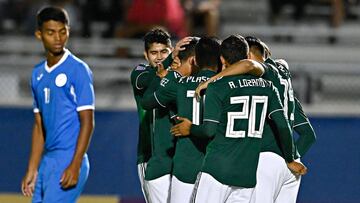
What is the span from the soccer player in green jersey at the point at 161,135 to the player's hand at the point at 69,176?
1.01 metres

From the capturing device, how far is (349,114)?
37.8 ft

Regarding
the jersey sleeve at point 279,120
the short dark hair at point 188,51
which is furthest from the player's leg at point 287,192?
the short dark hair at point 188,51

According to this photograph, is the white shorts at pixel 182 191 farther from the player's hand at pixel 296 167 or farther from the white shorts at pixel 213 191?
the player's hand at pixel 296 167

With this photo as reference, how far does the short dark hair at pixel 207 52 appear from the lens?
6570mm

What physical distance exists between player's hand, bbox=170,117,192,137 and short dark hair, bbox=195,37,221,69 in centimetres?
40

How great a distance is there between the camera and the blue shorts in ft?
20.3

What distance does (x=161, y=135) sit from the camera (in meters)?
7.17

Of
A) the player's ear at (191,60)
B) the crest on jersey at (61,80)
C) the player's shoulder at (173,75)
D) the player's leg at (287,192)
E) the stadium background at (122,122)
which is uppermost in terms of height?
the crest on jersey at (61,80)

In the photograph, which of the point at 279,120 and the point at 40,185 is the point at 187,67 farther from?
the point at 40,185

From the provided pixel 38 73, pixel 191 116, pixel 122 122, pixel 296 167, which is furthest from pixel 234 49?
pixel 122 122

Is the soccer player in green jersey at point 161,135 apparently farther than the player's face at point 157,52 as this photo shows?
No

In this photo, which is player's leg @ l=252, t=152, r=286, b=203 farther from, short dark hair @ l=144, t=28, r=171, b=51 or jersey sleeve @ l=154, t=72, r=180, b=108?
short dark hair @ l=144, t=28, r=171, b=51

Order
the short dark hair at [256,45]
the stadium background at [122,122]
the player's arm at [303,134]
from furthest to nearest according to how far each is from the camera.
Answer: the stadium background at [122,122] → the player's arm at [303,134] → the short dark hair at [256,45]

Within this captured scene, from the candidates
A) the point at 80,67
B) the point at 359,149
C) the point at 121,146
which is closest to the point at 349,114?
the point at 359,149
